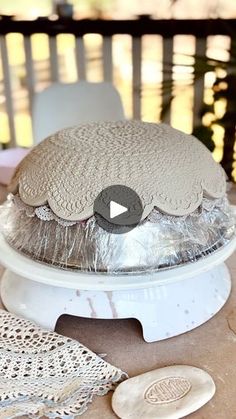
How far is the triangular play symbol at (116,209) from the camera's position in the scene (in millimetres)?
782

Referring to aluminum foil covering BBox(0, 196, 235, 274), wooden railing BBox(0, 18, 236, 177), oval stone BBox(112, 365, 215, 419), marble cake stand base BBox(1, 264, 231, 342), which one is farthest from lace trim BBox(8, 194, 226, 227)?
wooden railing BBox(0, 18, 236, 177)

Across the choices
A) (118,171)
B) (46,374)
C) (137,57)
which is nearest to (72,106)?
(137,57)

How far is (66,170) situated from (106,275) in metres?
0.18

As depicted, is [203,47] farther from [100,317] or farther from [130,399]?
[130,399]

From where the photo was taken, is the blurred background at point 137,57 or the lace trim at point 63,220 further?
the blurred background at point 137,57

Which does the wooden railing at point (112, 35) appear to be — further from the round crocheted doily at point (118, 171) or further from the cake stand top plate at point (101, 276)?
the cake stand top plate at point (101, 276)

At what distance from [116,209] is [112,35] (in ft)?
6.08

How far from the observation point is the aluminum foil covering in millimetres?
783

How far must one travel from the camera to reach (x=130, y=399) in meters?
0.68

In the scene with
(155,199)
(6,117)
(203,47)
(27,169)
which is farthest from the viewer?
(6,117)

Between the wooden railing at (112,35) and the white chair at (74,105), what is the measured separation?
31 centimetres

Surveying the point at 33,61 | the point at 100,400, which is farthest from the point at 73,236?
the point at 33,61

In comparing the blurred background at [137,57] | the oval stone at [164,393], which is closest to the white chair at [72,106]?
the blurred background at [137,57]

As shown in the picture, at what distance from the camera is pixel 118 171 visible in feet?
2.63
